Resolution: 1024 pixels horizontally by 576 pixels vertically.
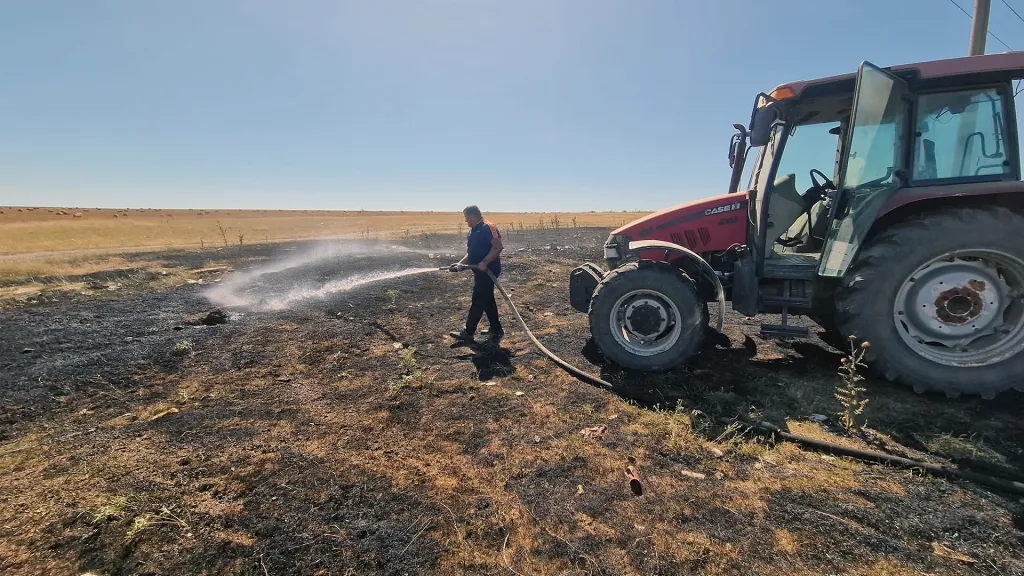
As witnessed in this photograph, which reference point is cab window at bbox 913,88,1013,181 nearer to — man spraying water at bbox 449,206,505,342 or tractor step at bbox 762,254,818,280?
tractor step at bbox 762,254,818,280

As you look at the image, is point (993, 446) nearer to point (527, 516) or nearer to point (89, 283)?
point (527, 516)

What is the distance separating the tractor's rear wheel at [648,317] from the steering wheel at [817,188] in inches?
81.0

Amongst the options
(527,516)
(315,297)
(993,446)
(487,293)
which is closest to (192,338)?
(315,297)

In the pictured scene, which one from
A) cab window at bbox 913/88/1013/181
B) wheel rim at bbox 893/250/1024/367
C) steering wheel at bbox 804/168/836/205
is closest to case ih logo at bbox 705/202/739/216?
steering wheel at bbox 804/168/836/205

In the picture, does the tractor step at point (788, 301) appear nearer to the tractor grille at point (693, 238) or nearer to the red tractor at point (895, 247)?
the red tractor at point (895, 247)

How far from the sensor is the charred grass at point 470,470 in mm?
1991

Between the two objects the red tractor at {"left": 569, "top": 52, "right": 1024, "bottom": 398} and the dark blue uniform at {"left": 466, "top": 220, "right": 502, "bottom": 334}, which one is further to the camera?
the dark blue uniform at {"left": 466, "top": 220, "right": 502, "bottom": 334}

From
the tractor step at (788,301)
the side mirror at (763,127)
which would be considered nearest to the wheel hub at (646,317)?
the tractor step at (788,301)

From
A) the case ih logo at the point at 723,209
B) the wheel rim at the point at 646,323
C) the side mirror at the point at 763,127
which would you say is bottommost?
the wheel rim at the point at 646,323

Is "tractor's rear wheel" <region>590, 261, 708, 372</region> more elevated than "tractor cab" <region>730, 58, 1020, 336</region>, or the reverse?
"tractor cab" <region>730, 58, 1020, 336</region>

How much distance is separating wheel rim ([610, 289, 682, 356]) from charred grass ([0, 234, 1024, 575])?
337 millimetres

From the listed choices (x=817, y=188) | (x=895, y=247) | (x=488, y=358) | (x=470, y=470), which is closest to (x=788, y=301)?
(x=895, y=247)

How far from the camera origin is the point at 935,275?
11.6ft

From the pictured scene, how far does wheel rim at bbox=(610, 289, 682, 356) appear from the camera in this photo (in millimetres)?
4211
